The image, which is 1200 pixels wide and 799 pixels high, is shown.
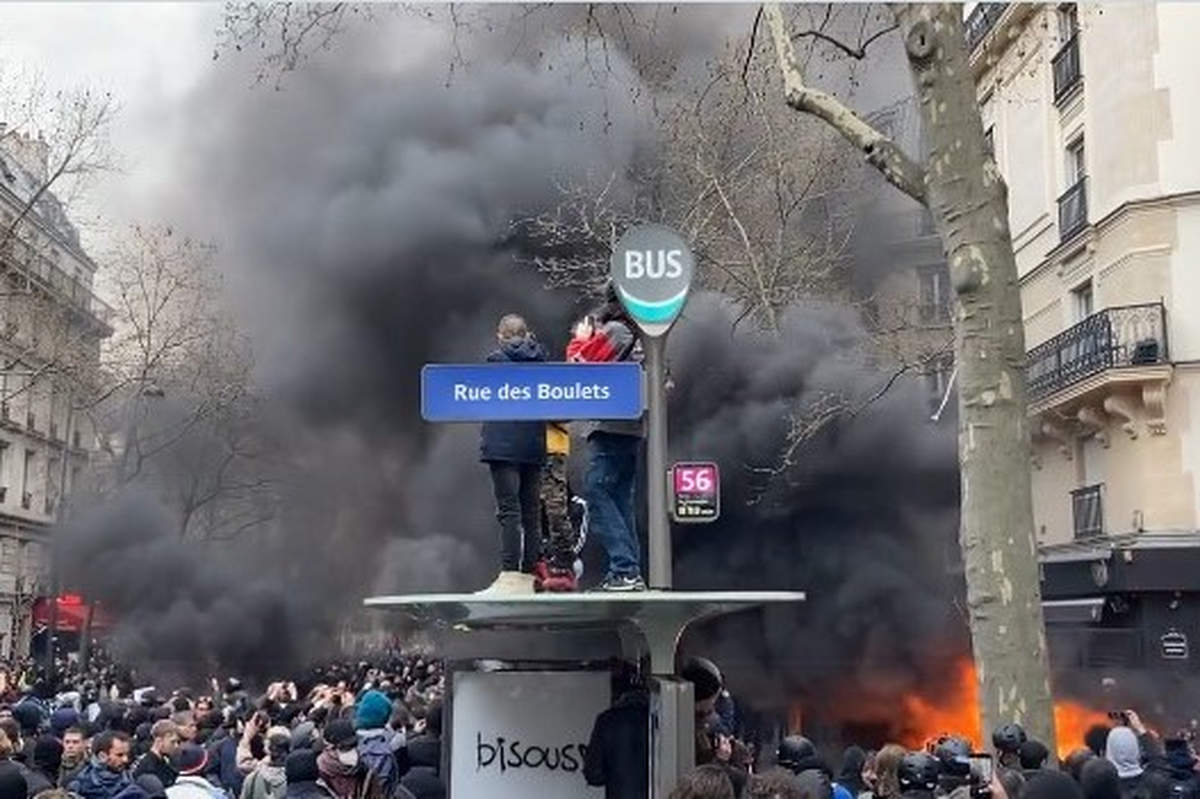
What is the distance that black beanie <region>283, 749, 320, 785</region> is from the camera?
172 inches

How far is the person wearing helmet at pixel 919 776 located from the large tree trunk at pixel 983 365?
2.25 m

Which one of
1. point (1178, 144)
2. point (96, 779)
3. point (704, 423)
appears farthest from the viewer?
point (1178, 144)

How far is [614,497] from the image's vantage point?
510cm

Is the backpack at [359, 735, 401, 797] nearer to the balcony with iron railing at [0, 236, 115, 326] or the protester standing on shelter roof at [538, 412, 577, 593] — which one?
the protester standing on shelter roof at [538, 412, 577, 593]

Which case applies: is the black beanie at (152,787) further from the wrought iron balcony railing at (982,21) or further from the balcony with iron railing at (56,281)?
the balcony with iron railing at (56,281)

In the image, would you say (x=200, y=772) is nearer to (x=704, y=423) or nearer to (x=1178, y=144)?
(x=704, y=423)

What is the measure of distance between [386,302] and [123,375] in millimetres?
9950

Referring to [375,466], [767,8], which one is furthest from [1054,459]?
[767,8]

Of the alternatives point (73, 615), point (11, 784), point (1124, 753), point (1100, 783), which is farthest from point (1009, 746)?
point (73, 615)

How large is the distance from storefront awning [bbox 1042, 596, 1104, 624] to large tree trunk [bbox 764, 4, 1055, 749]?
30.5ft

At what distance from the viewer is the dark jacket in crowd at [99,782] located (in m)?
5.00

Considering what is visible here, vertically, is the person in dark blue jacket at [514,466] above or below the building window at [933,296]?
below

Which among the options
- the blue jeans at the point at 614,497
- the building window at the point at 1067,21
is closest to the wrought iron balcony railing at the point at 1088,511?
the building window at the point at 1067,21

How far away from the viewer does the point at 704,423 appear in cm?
1443
